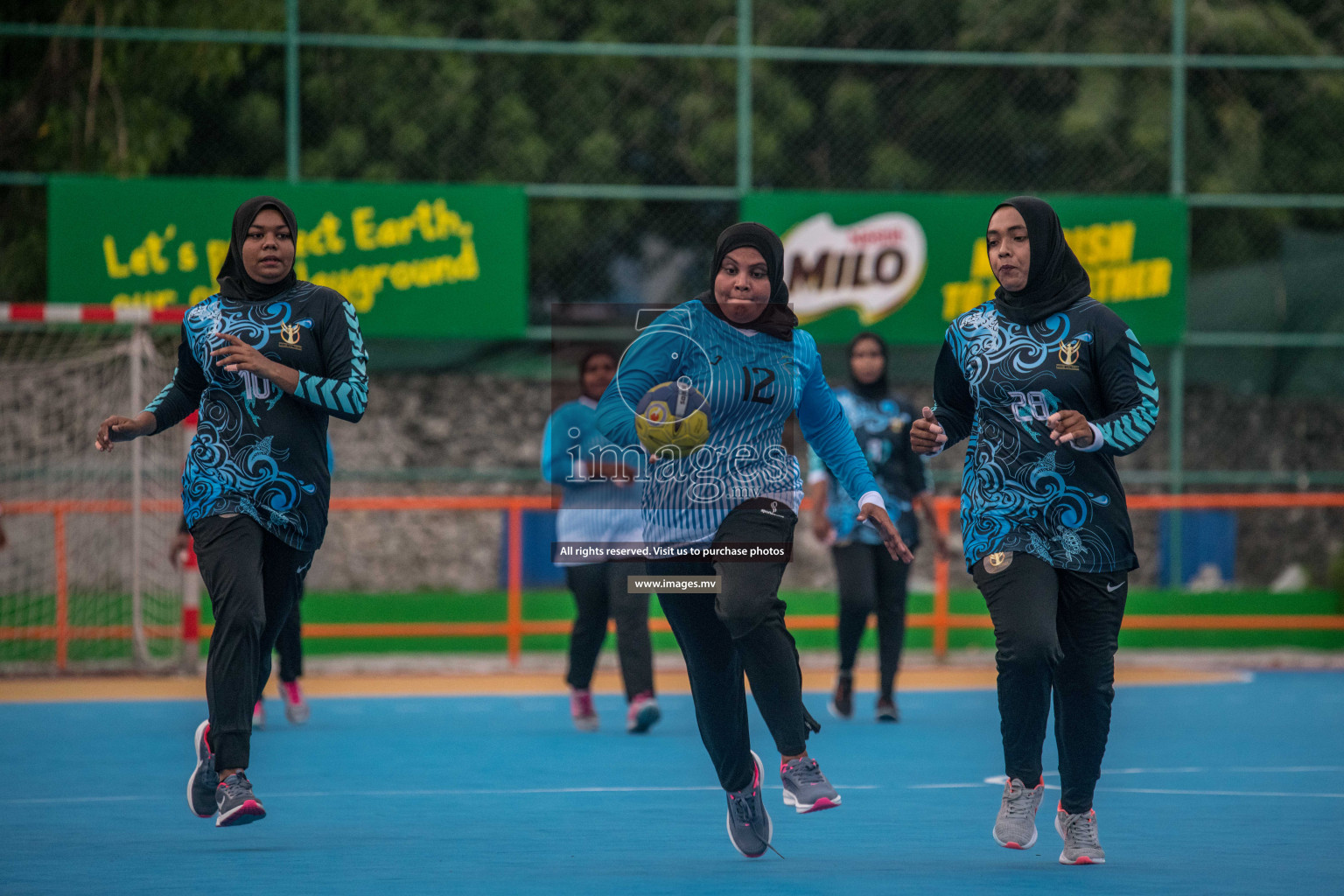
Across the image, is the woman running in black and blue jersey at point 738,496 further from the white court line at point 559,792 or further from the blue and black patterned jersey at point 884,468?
the blue and black patterned jersey at point 884,468

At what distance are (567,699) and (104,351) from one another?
16.4ft

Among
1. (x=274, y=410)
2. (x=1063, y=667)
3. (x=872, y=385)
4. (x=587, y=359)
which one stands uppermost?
(x=587, y=359)

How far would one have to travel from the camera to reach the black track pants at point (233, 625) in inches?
226

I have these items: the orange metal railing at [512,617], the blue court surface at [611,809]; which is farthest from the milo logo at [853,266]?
the blue court surface at [611,809]

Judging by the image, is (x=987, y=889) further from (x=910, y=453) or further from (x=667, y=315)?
(x=910, y=453)

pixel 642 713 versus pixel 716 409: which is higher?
pixel 716 409

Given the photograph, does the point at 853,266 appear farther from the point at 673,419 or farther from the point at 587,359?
the point at 673,419

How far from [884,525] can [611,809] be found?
208 cm

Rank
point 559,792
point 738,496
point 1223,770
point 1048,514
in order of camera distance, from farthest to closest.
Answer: point 1223,770 < point 559,792 < point 1048,514 < point 738,496

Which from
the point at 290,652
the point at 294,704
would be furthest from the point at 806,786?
the point at 294,704

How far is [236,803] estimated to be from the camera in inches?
222

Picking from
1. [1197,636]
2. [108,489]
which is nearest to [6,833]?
[108,489]

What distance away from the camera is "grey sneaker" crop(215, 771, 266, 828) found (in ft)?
18.3

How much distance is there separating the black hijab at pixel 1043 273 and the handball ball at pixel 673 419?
1095 mm
